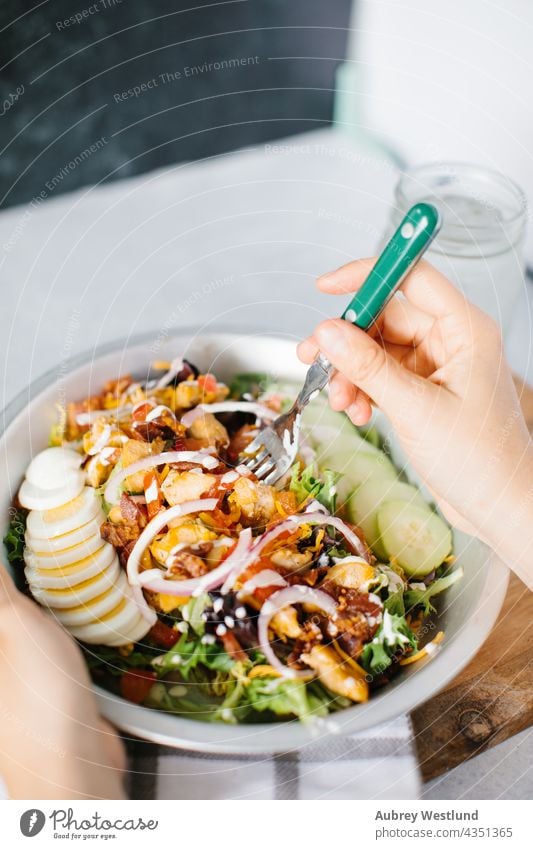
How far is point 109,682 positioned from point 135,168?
0.88 meters

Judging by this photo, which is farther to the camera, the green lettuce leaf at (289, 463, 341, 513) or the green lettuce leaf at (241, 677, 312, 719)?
the green lettuce leaf at (289, 463, 341, 513)

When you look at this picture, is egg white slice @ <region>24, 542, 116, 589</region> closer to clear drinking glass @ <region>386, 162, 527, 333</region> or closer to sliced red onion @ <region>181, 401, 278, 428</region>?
sliced red onion @ <region>181, 401, 278, 428</region>

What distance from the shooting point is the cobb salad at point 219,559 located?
0.46m

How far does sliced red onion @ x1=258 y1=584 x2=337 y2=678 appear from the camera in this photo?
1.49 feet

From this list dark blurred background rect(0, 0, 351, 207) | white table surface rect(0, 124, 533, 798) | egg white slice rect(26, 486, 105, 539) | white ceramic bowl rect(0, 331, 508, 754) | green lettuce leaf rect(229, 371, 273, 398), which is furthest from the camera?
dark blurred background rect(0, 0, 351, 207)

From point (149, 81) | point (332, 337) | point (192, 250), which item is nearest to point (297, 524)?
point (332, 337)

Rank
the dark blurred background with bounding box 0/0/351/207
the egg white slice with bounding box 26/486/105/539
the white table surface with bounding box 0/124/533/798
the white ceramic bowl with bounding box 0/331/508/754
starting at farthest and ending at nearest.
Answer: the dark blurred background with bounding box 0/0/351/207 < the white table surface with bounding box 0/124/533/798 < the egg white slice with bounding box 26/486/105/539 < the white ceramic bowl with bounding box 0/331/508/754

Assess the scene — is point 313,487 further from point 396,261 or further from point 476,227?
point 476,227

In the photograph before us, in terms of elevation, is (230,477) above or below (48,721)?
above

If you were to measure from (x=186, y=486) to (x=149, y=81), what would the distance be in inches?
32.8

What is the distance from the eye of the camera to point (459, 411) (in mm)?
516

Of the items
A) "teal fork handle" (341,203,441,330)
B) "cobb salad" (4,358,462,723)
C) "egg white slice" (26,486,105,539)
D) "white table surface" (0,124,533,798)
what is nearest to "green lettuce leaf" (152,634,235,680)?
"cobb salad" (4,358,462,723)
